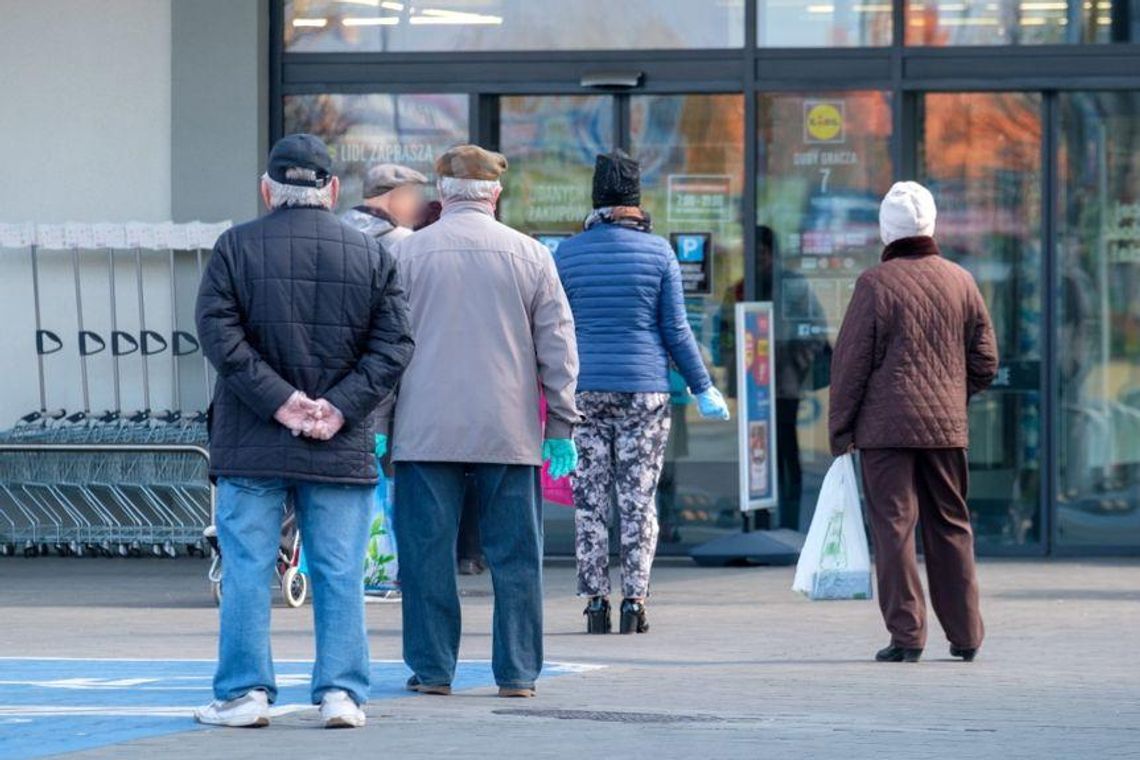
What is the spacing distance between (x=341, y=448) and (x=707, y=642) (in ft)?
10.7

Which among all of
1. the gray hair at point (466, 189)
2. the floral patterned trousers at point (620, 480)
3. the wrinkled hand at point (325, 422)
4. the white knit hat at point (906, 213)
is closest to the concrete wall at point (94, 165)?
the floral patterned trousers at point (620, 480)

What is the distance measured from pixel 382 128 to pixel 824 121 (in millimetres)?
2582

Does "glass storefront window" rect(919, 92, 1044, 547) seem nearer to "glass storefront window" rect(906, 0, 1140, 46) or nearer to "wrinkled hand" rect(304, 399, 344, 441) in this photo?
"glass storefront window" rect(906, 0, 1140, 46)

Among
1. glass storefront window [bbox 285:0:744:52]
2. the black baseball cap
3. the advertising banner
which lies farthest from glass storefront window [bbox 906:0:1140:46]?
the black baseball cap

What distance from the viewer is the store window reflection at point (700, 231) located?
1418 cm

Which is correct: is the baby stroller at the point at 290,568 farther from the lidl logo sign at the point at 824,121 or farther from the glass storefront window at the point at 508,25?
the lidl logo sign at the point at 824,121

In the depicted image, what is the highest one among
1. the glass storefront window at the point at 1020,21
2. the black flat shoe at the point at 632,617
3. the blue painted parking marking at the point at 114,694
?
the glass storefront window at the point at 1020,21

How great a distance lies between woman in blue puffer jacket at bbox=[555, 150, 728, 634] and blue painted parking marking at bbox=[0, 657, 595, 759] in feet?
4.36

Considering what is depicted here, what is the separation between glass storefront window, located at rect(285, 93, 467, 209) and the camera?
14438mm

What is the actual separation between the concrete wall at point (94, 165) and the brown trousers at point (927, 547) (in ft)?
20.8

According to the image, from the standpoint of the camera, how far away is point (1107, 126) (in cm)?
1396

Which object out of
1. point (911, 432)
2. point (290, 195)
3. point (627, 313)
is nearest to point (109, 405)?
point (627, 313)

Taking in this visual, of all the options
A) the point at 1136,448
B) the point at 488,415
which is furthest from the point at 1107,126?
the point at 488,415

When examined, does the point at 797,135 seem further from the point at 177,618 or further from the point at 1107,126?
the point at 177,618
